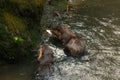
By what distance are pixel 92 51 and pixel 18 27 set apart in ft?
13.2

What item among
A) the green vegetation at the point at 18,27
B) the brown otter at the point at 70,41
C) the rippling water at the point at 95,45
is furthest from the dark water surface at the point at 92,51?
the green vegetation at the point at 18,27

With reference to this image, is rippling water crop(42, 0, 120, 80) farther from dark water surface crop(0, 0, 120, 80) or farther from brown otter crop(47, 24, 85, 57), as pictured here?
brown otter crop(47, 24, 85, 57)

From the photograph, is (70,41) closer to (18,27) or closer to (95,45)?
(95,45)

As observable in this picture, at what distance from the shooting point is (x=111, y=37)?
1588 cm

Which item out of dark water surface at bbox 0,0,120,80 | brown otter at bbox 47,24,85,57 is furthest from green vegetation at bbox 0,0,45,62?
brown otter at bbox 47,24,85,57

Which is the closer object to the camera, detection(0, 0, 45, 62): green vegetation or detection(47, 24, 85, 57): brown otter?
detection(0, 0, 45, 62): green vegetation

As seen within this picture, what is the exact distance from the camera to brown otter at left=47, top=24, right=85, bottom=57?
13809 mm

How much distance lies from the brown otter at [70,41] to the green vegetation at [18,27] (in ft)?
4.55

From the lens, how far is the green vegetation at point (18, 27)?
484 inches

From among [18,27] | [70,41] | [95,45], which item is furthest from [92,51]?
[18,27]

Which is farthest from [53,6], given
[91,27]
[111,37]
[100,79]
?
[100,79]

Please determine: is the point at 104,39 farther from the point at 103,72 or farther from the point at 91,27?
the point at 103,72

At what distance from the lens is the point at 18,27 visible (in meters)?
13.1

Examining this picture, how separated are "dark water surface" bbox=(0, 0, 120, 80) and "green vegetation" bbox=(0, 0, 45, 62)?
2.32 feet
